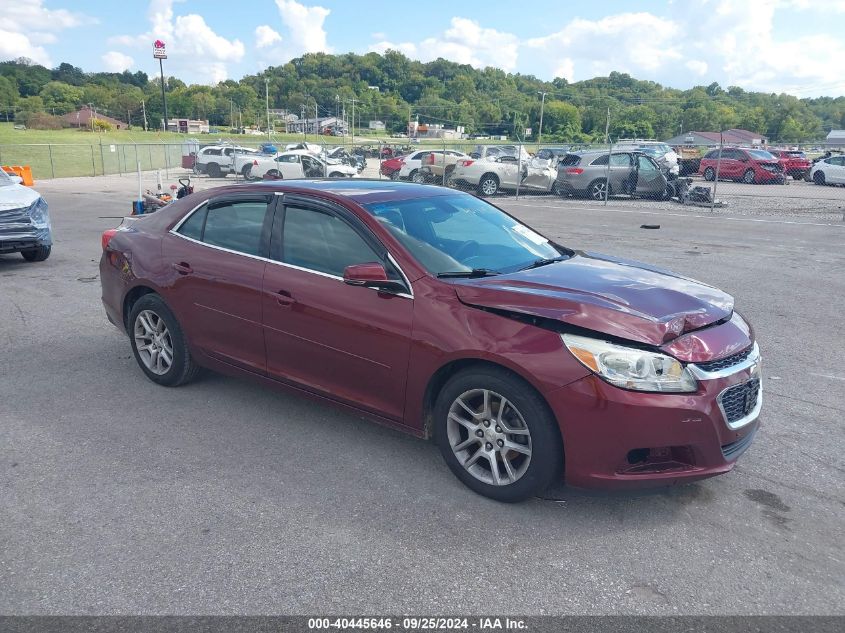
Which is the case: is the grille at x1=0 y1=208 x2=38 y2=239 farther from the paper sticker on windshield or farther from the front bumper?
the front bumper

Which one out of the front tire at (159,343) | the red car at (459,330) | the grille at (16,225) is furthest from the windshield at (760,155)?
the front tire at (159,343)

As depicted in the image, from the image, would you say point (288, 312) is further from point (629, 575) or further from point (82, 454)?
point (629, 575)

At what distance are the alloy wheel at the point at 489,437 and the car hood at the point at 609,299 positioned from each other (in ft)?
1.66

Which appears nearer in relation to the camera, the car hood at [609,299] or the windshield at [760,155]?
A: the car hood at [609,299]

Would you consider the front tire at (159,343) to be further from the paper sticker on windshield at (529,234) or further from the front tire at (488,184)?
the front tire at (488,184)

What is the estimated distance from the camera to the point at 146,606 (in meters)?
2.83

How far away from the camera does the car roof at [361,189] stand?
4441 mm

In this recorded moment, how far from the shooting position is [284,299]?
4.36 meters

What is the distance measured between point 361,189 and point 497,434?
6.37ft

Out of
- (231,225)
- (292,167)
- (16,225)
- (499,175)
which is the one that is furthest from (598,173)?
(231,225)

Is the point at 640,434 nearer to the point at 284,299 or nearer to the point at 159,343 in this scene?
the point at 284,299

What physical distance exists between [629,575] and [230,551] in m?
1.78

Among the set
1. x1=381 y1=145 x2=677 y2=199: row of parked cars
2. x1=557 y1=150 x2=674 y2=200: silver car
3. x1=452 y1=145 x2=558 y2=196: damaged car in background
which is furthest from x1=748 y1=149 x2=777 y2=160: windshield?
x1=452 y1=145 x2=558 y2=196: damaged car in background

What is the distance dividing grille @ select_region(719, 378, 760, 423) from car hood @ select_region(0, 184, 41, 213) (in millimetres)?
9830
